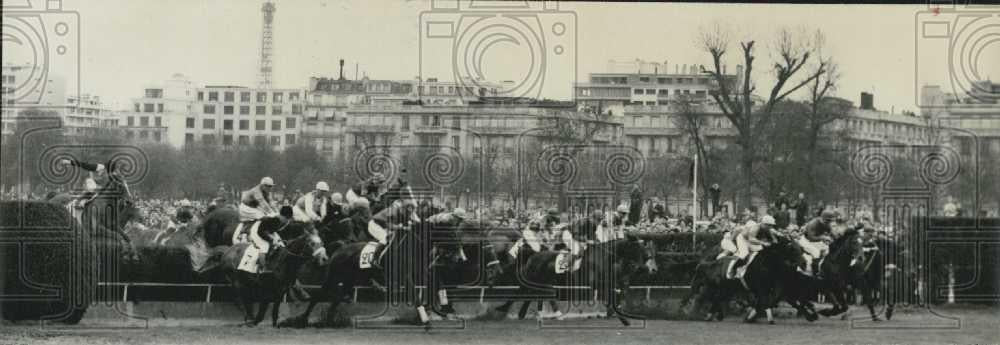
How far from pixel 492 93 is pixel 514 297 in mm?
3100

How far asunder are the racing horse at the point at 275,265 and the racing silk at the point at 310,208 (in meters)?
0.24

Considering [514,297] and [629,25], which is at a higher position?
[629,25]

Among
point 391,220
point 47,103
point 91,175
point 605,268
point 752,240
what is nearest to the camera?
point 391,220

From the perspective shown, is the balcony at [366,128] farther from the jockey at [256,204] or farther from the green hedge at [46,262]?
the green hedge at [46,262]

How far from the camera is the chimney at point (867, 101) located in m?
25.9

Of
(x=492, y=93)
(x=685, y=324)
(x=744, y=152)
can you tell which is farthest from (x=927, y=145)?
(x=492, y=93)

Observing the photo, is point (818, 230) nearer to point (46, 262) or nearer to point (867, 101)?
point (867, 101)

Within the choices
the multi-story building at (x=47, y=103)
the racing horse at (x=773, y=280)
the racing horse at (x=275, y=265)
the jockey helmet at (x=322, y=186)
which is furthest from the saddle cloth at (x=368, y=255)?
the racing horse at (x=773, y=280)

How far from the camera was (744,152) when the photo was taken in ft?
86.9

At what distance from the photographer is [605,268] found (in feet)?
82.3

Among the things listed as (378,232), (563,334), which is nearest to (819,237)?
(563,334)

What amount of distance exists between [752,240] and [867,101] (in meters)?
2.90

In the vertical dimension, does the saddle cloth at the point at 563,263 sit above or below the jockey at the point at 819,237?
below

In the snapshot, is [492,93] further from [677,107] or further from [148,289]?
[148,289]
